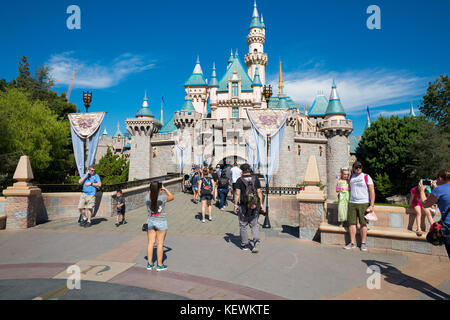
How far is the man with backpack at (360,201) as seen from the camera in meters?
5.68

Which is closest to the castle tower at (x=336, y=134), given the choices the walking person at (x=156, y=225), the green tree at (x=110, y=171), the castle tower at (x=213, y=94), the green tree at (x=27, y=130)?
the castle tower at (x=213, y=94)

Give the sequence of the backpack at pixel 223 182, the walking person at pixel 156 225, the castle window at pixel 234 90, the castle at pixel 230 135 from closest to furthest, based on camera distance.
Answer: the walking person at pixel 156 225
the backpack at pixel 223 182
the castle at pixel 230 135
the castle window at pixel 234 90

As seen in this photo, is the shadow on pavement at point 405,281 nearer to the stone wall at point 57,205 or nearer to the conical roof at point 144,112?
the stone wall at point 57,205

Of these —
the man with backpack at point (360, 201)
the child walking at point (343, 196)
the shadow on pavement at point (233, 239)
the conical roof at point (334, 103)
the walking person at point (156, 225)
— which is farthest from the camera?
the conical roof at point (334, 103)

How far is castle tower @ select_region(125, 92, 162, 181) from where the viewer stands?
32688 mm

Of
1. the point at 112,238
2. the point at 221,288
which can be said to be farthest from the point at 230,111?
the point at 221,288

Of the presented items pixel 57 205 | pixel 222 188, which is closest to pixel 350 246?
pixel 222 188

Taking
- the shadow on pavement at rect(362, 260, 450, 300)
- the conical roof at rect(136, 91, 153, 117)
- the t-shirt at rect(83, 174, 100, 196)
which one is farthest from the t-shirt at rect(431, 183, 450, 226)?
the conical roof at rect(136, 91, 153, 117)

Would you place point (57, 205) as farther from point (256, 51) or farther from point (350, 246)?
point (256, 51)

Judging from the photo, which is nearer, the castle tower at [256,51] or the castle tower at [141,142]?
the castle tower at [141,142]

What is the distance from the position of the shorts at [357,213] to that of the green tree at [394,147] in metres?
28.2

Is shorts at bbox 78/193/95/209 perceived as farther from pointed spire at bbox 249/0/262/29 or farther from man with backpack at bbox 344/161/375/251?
pointed spire at bbox 249/0/262/29

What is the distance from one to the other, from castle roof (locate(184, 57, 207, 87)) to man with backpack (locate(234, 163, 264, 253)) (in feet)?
111

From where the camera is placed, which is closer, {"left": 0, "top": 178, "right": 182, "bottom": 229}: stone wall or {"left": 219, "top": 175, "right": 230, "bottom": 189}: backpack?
{"left": 0, "top": 178, "right": 182, "bottom": 229}: stone wall
